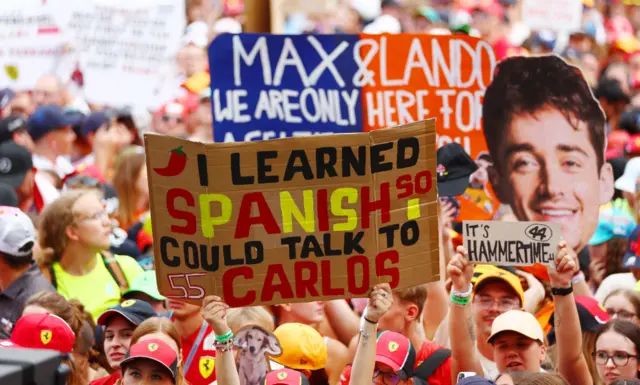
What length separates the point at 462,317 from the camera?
19.6 ft

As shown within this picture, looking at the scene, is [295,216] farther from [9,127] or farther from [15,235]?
[9,127]

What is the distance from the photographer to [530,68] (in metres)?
7.70

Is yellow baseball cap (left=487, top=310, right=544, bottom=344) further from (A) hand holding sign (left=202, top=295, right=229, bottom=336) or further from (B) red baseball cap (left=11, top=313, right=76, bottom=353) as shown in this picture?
(B) red baseball cap (left=11, top=313, right=76, bottom=353)

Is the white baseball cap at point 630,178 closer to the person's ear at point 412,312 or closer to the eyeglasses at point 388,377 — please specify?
the person's ear at point 412,312

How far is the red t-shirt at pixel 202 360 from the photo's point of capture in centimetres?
659

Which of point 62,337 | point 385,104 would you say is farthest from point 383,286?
point 385,104

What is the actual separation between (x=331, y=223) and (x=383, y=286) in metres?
0.34

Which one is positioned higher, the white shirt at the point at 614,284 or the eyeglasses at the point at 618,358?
the eyeglasses at the point at 618,358

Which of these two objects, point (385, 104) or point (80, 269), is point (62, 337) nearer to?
point (80, 269)

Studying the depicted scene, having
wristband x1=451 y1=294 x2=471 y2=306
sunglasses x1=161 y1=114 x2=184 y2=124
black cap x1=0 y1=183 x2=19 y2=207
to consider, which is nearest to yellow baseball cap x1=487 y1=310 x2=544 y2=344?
wristband x1=451 y1=294 x2=471 y2=306

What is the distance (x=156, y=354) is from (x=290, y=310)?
1.66m

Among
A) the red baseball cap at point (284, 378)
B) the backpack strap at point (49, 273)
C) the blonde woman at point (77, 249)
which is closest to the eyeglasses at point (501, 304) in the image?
the red baseball cap at point (284, 378)

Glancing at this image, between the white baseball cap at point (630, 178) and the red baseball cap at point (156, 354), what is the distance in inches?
174

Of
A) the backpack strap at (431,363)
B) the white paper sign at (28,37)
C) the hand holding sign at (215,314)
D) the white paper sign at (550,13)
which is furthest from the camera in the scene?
the white paper sign at (550,13)
